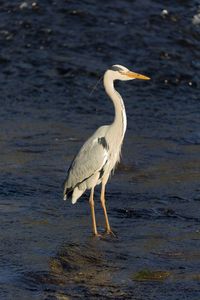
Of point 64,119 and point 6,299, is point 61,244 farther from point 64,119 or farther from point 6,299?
point 64,119

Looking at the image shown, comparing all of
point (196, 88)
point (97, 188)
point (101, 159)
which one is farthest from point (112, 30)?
point (101, 159)

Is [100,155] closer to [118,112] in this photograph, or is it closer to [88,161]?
[88,161]

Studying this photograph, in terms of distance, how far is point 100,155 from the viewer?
32.0 ft

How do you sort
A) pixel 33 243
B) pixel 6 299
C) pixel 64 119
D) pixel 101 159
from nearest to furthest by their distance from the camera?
pixel 6 299 < pixel 33 243 < pixel 101 159 < pixel 64 119

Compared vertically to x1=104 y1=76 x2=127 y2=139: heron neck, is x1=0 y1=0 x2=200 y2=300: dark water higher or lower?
lower

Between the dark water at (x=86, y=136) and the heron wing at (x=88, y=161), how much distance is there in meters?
0.50

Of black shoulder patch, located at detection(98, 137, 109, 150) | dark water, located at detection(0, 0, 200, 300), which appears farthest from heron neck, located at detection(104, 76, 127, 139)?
dark water, located at detection(0, 0, 200, 300)

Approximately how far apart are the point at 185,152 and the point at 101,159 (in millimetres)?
3519

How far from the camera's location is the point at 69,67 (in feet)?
56.3

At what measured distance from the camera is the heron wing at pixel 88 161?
9.69 m

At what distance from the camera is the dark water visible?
322 inches

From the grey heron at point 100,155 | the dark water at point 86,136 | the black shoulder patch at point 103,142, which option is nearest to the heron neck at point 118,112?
the grey heron at point 100,155

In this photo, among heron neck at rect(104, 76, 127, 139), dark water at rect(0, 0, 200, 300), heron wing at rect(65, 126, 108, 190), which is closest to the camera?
A: dark water at rect(0, 0, 200, 300)

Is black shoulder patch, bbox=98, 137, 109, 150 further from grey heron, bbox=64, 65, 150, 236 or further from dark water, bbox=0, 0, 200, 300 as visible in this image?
dark water, bbox=0, 0, 200, 300
